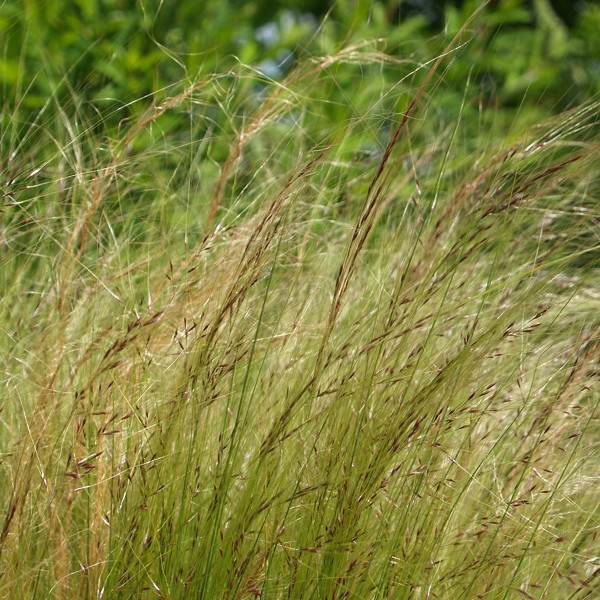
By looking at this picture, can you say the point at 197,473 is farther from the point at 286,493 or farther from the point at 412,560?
the point at 412,560

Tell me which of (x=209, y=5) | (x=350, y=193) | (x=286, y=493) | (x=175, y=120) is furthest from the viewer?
(x=209, y=5)

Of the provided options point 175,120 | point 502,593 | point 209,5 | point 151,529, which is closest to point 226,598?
point 151,529

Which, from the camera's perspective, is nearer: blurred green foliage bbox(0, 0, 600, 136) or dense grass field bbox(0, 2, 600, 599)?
dense grass field bbox(0, 2, 600, 599)

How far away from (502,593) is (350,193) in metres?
1.23

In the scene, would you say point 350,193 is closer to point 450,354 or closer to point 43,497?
point 450,354

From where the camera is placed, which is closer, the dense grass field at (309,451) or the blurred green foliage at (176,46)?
the dense grass field at (309,451)

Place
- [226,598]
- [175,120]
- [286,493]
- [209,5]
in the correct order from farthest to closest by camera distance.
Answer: [209,5] → [175,120] → [286,493] → [226,598]

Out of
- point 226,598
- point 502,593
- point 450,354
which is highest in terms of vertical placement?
point 450,354

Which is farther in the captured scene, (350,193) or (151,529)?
(350,193)

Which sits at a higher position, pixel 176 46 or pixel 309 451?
pixel 309 451

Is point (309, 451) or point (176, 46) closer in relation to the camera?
point (309, 451)

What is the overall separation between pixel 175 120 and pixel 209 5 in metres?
1.30

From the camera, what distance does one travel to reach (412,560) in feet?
5.12

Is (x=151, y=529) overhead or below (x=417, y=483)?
below
